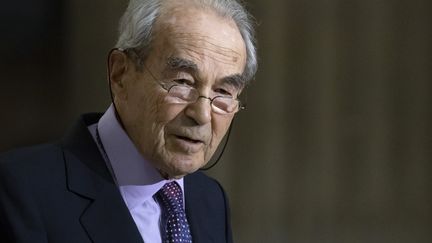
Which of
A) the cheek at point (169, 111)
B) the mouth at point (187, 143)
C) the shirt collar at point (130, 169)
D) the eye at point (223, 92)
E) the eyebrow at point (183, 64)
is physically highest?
the eyebrow at point (183, 64)

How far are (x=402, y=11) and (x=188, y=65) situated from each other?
192 cm

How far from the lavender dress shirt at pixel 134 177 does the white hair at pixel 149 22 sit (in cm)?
15

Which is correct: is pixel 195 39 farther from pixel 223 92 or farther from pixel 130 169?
pixel 130 169

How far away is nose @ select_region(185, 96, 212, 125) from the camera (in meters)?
1.30

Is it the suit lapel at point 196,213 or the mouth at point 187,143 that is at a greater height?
the mouth at point 187,143

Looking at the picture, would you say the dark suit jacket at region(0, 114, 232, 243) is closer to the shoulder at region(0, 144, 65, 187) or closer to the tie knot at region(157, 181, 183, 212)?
the shoulder at region(0, 144, 65, 187)

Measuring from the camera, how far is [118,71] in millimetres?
1391

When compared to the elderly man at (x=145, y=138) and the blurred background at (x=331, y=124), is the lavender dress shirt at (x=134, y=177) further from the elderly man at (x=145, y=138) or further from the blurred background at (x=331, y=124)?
the blurred background at (x=331, y=124)

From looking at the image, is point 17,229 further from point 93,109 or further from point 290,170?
point 290,170

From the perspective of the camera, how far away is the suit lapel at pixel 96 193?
129cm

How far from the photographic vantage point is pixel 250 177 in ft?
9.53

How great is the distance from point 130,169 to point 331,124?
169 cm

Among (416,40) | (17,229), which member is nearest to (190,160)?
(17,229)

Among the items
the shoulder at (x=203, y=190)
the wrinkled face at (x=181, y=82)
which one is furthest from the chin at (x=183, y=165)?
the shoulder at (x=203, y=190)
